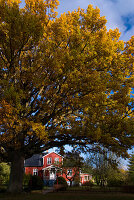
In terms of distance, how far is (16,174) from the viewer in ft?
47.6

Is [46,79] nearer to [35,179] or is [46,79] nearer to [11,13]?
[11,13]

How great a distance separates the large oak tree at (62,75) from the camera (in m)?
10.7

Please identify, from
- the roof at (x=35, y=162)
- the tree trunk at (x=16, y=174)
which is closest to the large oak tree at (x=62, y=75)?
the tree trunk at (x=16, y=174)

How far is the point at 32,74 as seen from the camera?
12039 mm

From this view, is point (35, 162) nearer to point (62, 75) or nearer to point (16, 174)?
point (16, 174)

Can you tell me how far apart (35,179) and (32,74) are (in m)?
17.7

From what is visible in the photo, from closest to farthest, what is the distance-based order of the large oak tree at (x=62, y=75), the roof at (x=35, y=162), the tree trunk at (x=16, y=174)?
the large oak tree at (x=62, y=75), the tree trunk at (x=16, y=174), the roof at (x=35, y=162)

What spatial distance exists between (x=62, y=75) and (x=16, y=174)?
29.1 ft

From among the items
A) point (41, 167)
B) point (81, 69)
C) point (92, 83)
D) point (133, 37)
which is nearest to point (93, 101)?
point (92, 83)

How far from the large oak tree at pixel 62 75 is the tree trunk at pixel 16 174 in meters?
0.07

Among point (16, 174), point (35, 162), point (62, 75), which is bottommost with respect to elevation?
point (35, 162)

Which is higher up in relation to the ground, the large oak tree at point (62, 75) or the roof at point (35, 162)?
the large oak tree at point (62, 75)

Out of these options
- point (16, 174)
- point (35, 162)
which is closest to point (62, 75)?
point (16, 174)

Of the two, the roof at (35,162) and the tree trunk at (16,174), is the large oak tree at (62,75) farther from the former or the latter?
the roof at (35,162)
